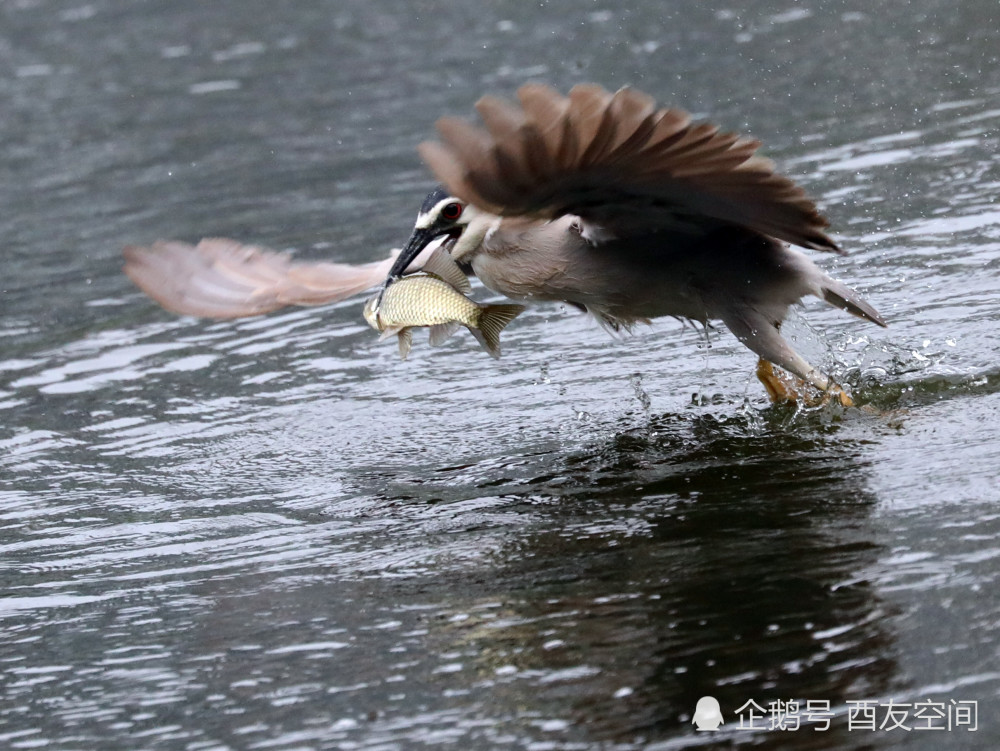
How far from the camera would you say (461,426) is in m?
6.73

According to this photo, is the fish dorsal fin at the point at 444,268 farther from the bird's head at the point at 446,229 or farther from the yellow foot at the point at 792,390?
the yellow foot at the point at 792,390

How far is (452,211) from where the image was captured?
603 cm

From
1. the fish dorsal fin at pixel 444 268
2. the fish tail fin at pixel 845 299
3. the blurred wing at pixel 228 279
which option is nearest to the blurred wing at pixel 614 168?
the fish tail fin at pixel 845 299

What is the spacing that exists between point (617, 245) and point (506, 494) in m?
1.10

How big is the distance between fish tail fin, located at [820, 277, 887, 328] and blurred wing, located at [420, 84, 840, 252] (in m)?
0.43

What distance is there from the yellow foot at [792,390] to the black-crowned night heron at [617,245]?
0.01 metres

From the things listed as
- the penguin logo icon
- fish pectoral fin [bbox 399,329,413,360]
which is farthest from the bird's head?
the penguin logo icon

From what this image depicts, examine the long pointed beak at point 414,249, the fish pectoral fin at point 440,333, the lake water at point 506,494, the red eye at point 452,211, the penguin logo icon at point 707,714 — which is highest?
the red eye at point 452,211

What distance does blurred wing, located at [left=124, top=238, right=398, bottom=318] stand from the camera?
6.10 metres

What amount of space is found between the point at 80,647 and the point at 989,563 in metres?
2.92

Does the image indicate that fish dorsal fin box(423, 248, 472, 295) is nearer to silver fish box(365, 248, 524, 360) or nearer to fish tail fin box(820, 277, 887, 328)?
silver fish box(365, 248, 524, 360)

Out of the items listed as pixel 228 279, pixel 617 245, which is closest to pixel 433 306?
pixel 617 245

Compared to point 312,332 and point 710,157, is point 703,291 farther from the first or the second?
point 312,332

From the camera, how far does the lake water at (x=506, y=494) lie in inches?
159
